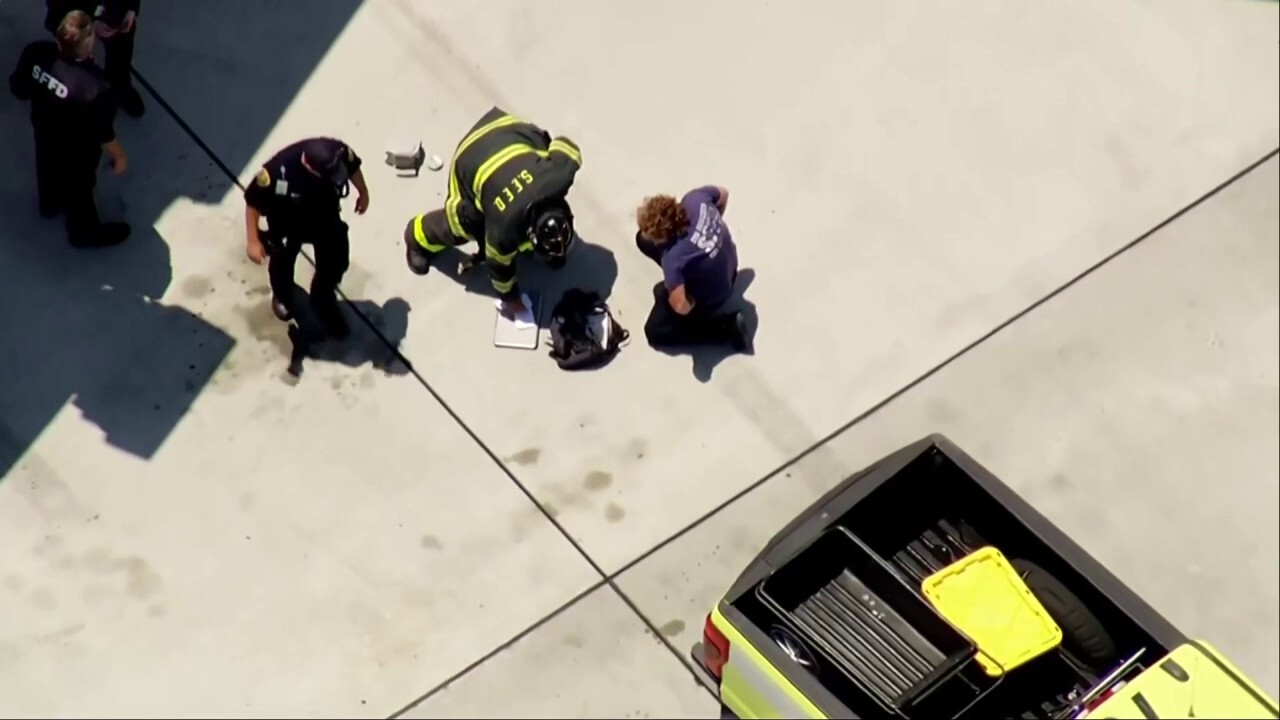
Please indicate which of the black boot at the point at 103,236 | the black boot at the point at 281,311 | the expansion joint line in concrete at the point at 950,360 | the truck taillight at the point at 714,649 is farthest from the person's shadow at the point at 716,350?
the black boot at the point at 103,236

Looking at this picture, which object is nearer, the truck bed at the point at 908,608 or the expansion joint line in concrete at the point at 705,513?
the truck bed at the point at 908,608

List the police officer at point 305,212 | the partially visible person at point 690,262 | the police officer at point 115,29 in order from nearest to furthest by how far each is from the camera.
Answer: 1. the police officer at point 305,212
2. the partially visible person at point 690,262
3. the police officer at point 115,29

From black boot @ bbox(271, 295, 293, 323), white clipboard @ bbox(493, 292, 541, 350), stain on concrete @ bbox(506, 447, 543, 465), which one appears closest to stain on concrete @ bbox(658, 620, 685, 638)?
stain on concrete @ bbox(506, 447, 543, 465)

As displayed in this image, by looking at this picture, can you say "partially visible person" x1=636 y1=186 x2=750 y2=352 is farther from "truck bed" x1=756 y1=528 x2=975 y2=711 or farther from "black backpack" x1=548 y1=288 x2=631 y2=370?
"truck bed" x1=756 y1=528 x2=975 y2=711

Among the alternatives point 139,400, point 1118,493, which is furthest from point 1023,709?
point 139,400

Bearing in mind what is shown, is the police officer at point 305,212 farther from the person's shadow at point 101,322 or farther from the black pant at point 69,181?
the black pant at point 69,181

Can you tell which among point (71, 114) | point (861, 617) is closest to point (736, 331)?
point (861, 617)

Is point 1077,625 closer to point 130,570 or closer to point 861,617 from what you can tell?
point 861,617
